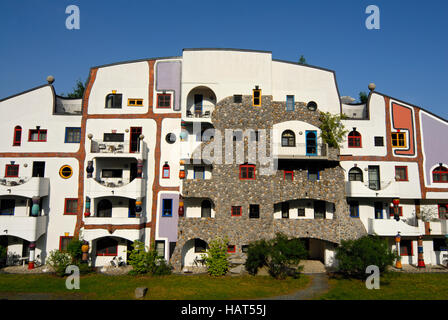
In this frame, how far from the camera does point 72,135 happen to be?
27.0 meters

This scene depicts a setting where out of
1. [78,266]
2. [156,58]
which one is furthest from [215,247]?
[156,58]

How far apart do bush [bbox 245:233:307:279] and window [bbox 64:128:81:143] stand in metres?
18.0

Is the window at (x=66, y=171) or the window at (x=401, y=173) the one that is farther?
the window at (x=401, y=173)

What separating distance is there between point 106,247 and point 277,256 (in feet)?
48.5

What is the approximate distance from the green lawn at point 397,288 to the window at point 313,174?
8.33 meters

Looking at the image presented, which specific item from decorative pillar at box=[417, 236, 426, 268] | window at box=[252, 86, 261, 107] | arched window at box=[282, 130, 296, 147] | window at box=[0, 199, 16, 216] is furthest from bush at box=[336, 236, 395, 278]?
window at box=[0, 199, 16, 216]

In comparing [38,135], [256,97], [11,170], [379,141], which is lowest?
[11,170]

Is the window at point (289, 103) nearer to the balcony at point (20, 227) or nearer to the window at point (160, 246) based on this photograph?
the window at point (160, 246)

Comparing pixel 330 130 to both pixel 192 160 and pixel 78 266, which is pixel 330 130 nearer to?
pixel 192 160

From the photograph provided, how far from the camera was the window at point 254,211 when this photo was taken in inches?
979

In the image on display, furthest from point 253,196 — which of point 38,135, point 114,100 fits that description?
point 38,135

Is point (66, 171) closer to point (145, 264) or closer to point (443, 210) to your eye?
point (145, 264)

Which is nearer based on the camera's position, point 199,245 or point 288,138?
point 199,245

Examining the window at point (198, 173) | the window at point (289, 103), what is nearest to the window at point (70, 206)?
the window at point (198, 173)
